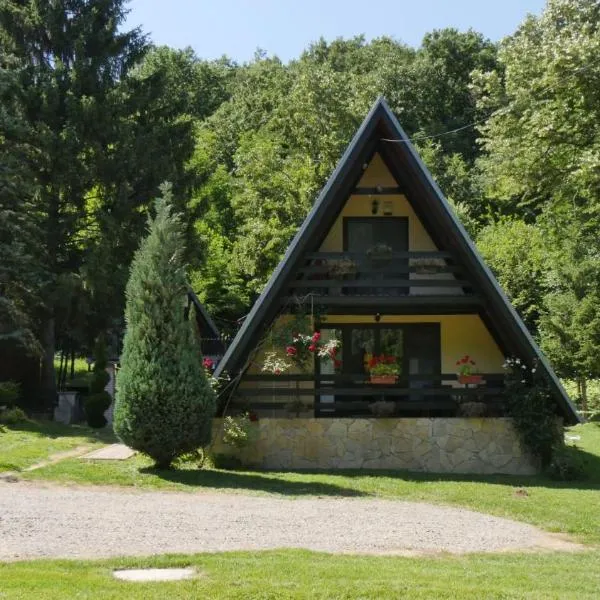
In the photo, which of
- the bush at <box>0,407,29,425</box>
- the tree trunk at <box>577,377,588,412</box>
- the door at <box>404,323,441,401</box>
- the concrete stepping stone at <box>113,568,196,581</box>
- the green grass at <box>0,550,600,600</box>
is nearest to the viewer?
the green grass at <box>0,550,600,600</box>

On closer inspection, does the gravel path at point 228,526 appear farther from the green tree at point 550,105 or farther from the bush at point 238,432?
the green tree at point 550,105

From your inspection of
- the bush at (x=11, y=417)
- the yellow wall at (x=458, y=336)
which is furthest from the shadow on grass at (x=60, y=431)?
the yellow wall at (x=458, y=336)

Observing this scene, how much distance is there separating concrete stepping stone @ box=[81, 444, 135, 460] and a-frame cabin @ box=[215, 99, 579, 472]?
2.54m

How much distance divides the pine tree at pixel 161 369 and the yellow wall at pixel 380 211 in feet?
15.5

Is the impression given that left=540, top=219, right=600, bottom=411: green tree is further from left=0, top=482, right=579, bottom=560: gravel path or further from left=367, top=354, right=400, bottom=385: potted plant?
left=0, top=482, right=579, bottom=560: gravel path

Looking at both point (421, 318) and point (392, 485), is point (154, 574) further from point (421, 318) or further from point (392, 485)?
point (421, 318)

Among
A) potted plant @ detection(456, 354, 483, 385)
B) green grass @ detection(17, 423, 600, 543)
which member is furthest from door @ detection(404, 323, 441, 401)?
green grass @ detection(17, 423, 600, 543)

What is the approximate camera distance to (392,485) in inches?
540

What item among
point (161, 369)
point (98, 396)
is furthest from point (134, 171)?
point (161, 369)

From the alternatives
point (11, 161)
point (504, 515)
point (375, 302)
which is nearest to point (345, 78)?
point (11, 161)

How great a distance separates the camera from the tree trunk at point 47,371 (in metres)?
26.6

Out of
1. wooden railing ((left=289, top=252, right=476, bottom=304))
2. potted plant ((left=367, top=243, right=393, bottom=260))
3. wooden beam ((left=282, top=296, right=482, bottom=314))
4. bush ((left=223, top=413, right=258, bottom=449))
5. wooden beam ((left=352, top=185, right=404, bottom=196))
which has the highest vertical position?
wooden beam ((left=352, top=185, right=404, bottom=196))

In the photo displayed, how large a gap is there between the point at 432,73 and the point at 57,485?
136 feet

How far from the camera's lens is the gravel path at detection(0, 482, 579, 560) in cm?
880
